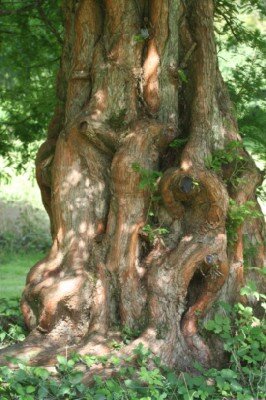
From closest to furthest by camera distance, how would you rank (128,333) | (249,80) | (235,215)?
(128,333) → (235,215) → (249,80)

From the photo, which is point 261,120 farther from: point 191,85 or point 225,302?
point 225,302

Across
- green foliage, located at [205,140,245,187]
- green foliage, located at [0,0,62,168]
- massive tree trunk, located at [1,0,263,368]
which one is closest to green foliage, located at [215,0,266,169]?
massive tree trunk, located at [1,0,263,368]

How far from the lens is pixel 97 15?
6.91 m

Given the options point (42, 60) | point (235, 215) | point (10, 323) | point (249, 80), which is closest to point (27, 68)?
point (42, 60)

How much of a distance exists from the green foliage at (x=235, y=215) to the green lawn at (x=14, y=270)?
4.69 meters

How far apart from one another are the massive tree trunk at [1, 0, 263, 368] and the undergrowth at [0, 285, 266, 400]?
0.22 meters

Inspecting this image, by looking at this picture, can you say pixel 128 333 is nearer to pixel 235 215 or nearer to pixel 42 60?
pixel 235 215

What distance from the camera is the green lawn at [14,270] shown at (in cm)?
1101

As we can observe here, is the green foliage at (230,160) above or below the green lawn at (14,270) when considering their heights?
above

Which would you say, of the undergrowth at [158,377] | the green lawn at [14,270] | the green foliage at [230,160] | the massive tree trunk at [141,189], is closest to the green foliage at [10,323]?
the massive tree trunk at [141,189]

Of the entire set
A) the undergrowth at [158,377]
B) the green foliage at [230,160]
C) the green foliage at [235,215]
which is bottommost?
the undergrowth at [158,377]

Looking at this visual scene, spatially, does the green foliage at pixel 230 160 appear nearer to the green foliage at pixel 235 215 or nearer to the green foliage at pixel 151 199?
the green foliage at pixel 235 215

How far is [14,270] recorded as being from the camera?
42.5 feet

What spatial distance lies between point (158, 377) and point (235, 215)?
5.44ft
